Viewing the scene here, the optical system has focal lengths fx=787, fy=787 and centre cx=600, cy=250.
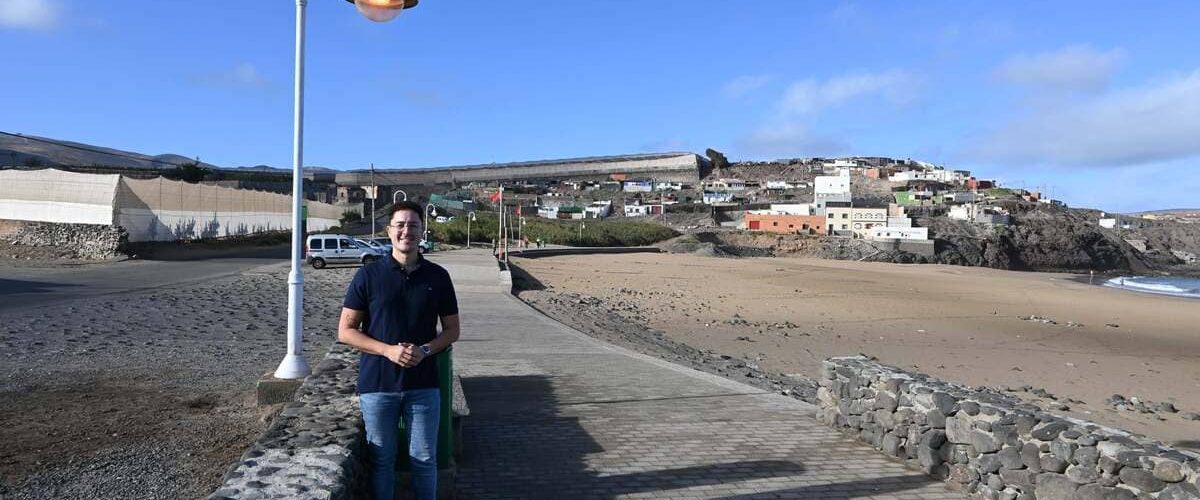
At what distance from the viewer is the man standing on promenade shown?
380cm

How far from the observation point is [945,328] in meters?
22.3

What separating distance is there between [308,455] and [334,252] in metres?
29.0

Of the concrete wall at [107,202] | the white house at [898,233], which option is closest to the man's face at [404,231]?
the concrete wall at [107,202]

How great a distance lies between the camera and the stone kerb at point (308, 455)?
3.36 meters

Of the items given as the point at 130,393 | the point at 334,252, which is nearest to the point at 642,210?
the point at 334,252

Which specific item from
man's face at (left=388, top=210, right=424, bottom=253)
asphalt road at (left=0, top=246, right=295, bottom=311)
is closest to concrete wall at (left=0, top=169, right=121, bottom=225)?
asphalt road at (left=0, top=246, right=295, bottom=311)

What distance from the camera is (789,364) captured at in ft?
49.4

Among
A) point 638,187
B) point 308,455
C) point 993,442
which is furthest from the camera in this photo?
point 638,187

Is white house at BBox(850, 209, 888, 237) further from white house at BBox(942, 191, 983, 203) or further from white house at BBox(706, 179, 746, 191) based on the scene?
white house at BBox(706, 179, 746, 191)

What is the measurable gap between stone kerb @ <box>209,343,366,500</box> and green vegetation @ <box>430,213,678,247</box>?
5378 centimetres

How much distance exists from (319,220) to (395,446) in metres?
59.9

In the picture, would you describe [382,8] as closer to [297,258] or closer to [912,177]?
[297,258]

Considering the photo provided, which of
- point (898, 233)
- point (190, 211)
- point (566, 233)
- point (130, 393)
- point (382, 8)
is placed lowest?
point (130, 393)

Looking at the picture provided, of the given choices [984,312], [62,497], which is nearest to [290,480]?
[62,497]
